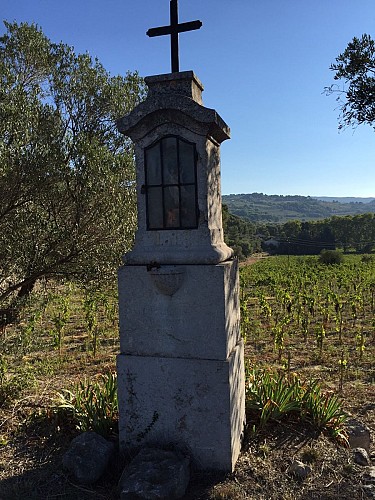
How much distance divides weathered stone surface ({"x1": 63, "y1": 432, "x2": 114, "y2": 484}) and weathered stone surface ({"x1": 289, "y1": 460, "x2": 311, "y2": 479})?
2.06m

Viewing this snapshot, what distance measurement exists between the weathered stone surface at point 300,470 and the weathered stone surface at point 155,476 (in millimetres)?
1139

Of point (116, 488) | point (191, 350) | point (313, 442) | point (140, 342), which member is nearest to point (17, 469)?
point (116, 488)

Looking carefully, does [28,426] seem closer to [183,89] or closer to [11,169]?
[11,169]

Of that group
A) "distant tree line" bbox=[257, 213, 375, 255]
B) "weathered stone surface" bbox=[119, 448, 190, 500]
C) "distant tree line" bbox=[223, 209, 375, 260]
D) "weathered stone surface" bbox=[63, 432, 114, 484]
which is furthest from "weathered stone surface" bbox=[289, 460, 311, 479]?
"distant tree line" bbox=[257, 213, 375, 255]

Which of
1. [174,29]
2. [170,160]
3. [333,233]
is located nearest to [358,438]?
[170,160]

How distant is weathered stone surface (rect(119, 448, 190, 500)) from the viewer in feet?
13.0

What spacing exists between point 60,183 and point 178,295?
3926mm

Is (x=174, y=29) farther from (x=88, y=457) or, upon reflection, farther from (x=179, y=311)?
(x=88, y=457)

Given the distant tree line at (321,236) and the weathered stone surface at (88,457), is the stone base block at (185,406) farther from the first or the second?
the distant tree line at (321,236)

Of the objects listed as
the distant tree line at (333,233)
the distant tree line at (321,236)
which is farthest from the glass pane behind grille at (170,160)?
the distant tree line at (333,233)

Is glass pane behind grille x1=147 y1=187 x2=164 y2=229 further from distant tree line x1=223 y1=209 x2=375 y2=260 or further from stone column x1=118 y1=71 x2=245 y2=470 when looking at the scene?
distant tree line x1=223 y1=209 x2=375 y2=260

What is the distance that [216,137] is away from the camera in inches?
202

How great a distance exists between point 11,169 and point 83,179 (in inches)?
47.7

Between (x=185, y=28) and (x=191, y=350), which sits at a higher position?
(x=185, y=28)
